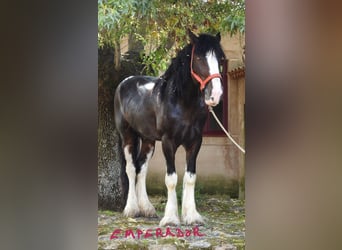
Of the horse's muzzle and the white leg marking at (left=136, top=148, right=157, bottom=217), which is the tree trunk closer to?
the white leg marking at (left=136, top=148, right=157, bottom=217)

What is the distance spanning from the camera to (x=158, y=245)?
2.64 metres

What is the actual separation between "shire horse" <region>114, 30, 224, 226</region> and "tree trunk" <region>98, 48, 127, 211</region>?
0.16ft

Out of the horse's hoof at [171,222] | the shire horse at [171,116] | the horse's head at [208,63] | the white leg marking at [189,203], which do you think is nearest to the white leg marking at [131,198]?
the shire horse at [171,116]

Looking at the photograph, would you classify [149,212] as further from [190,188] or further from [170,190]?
[190,188]

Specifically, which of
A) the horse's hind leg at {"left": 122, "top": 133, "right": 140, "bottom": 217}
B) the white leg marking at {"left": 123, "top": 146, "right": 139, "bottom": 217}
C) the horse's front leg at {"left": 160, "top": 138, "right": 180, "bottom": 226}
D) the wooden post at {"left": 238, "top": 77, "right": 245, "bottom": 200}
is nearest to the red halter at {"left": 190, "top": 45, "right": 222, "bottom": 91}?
the wooden post at {"left": 238, "top": 77, "right": 245, "bottom": 200}

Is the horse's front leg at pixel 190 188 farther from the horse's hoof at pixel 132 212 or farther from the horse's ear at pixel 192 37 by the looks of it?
the horse's ear at pixel 192 37

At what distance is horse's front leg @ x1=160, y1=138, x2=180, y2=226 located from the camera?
8.71 ft

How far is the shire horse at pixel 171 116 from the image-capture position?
8.67 ft

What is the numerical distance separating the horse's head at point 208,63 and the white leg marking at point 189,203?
0.51 meters

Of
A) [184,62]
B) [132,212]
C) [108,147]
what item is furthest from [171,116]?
[132,212]

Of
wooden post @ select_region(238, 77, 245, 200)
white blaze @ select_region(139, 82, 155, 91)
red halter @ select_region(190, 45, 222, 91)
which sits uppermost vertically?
red halter @ select_region(190, 45, 222, 91)
